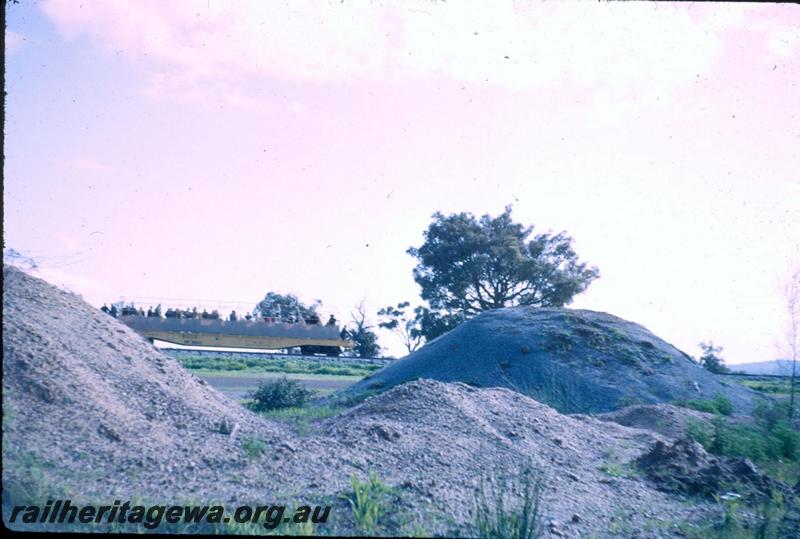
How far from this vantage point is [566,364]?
1916 centimetres

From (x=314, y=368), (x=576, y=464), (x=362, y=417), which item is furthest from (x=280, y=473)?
(x=314, y=368)

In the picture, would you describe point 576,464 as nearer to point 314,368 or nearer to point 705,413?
point 705,413

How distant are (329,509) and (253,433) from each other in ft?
6.78

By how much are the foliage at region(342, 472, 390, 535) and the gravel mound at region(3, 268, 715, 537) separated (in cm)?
9

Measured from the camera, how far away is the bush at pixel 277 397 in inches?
575

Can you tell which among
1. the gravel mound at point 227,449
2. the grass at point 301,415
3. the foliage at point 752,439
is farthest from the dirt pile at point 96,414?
the foliage at point 752,439

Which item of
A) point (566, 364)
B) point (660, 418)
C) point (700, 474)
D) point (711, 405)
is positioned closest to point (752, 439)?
point (660, 418)

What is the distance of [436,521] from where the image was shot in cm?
601

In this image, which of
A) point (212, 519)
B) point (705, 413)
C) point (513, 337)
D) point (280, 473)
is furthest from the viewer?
point (513, 337)

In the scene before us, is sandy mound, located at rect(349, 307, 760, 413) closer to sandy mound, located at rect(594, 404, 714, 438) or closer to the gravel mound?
sandy mound, located at rect(594, 404, 714, 438)

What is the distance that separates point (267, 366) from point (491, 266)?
1521cm

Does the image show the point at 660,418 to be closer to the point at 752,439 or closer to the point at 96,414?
the point at 752,439

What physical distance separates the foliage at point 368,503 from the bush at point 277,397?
27.5 ft

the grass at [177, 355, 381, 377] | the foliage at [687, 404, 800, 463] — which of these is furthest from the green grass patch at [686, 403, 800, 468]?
the grass at [177, 355, 381, 377]
